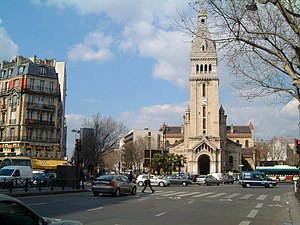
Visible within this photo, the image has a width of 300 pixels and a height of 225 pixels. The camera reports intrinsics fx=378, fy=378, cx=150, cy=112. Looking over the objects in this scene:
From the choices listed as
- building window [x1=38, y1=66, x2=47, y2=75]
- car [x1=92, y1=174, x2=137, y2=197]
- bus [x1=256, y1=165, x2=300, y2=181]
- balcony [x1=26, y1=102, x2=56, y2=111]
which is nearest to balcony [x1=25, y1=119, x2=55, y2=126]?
balcony [x1=26, y1=102, x2=56, y2=111]

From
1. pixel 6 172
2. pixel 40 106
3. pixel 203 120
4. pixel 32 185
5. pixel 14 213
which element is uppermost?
pixel 203 120

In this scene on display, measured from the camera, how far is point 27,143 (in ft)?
192

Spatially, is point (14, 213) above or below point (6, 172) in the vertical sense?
above

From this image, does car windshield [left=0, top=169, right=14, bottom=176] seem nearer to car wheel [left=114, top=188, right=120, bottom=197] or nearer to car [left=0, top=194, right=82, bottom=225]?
car wheel [left=114, top=188, right=120, bottom=197]

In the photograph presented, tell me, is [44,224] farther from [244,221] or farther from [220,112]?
[220,112]

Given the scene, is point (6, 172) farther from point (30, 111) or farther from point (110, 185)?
point (30, 111)

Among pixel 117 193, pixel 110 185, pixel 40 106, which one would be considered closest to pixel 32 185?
pixel 110 185

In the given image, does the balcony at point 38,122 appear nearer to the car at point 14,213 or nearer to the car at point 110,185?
the car at point 110,185

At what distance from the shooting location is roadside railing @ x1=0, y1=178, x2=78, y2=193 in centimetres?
2292

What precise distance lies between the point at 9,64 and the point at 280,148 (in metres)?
102

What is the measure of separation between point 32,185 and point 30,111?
35.8 m

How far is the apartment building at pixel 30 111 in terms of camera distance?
5903cm

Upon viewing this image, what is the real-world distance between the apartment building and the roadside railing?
31676mm

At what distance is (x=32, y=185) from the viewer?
26.3 meters
